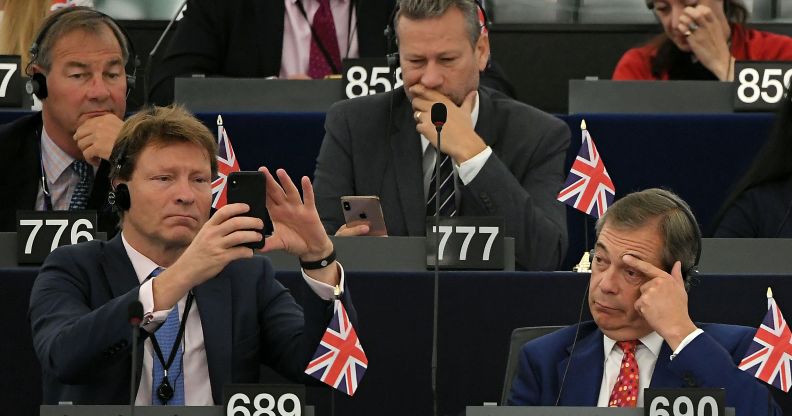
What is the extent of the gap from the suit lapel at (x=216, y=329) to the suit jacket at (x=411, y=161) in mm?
914

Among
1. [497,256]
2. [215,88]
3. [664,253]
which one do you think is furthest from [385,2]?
[664,253]

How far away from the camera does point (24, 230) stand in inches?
156

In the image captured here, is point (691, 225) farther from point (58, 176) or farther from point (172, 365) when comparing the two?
point (58, 176)

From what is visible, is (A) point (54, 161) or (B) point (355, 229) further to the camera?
(A) point (54, 161)

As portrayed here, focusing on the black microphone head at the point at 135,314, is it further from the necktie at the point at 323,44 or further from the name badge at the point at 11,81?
the necktie at the point at 323,44

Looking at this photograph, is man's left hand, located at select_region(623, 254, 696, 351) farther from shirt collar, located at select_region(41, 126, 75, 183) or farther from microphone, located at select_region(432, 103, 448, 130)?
shirt collar, located at select_region(41, 126, 75, 183)

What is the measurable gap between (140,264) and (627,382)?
40.4 inches

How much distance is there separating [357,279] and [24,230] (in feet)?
2.61

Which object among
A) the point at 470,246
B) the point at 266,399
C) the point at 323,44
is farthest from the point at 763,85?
the point at 266,399

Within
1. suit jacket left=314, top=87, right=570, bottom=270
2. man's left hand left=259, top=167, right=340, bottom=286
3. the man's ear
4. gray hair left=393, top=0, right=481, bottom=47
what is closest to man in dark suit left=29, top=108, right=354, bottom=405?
man's left hand left=259, top=167, right=340, bottom=286

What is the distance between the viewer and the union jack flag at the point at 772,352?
3.33 meters

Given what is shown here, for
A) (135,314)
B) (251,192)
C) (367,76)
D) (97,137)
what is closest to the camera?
(135,314)

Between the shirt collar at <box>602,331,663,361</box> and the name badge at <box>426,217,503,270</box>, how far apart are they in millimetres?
470

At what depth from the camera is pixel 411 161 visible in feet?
14.5
